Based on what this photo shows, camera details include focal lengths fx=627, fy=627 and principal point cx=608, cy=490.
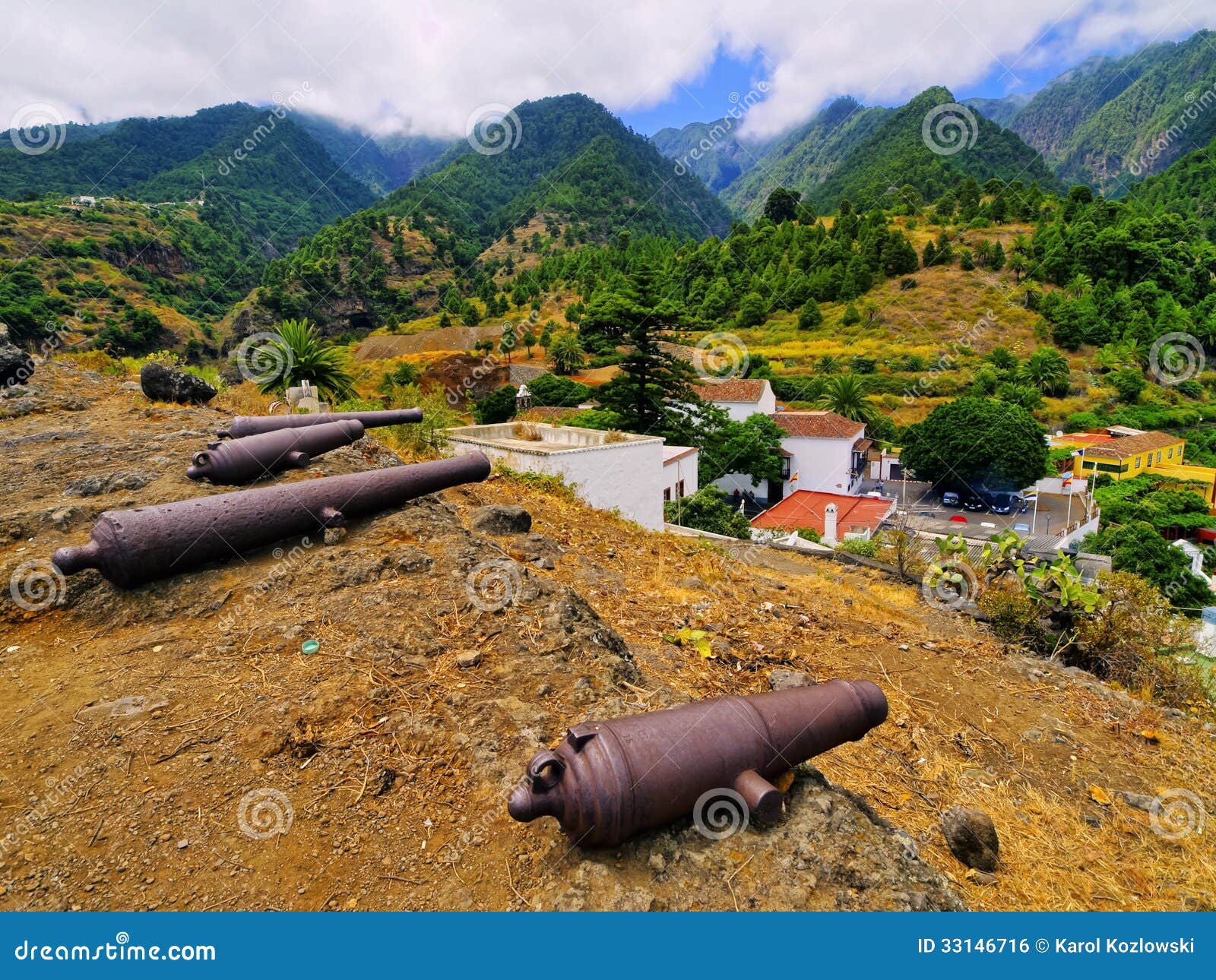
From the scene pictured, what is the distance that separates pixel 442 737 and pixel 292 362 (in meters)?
10.8

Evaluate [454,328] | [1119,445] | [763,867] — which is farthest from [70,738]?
[454,328]

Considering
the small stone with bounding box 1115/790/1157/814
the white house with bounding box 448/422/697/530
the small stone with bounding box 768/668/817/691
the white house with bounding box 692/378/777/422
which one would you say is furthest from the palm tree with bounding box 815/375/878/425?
the small stone with bounding box 768/668/817/691

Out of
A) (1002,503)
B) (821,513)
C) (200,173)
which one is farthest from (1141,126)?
(200,173)

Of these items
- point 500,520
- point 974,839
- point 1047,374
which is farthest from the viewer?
point 1047,374

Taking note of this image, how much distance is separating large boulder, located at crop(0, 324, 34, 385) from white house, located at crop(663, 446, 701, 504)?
44.5ft

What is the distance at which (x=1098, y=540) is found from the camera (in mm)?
28500

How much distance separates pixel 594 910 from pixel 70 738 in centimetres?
245

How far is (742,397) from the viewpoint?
1512 inches

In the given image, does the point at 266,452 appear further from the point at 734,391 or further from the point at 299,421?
the point at 734,391

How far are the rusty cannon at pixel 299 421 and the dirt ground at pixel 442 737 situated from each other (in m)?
0.45

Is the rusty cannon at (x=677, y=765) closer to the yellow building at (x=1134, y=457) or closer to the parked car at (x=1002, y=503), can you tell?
the parked car at (x=1002, y=503)

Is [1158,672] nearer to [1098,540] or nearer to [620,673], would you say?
[620,673]

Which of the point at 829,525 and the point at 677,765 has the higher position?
the point at 677,765

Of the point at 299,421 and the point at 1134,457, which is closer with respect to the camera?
the point at 299,421
